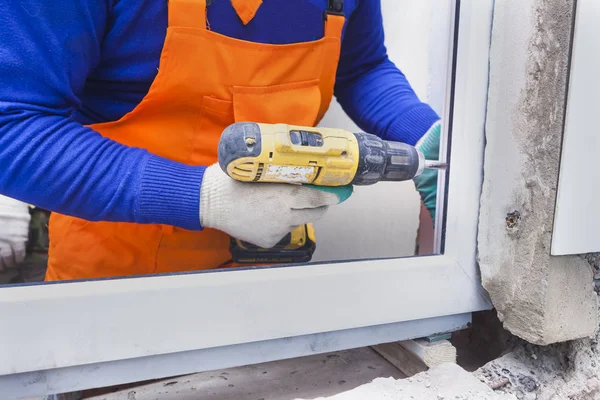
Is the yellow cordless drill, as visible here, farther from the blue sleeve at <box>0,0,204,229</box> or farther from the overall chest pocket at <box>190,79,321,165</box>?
the overall chest pocket at <box>190,79,321,165</box>

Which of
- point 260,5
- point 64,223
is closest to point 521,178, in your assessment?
point 260,5

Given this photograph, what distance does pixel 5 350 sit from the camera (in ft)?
2.03

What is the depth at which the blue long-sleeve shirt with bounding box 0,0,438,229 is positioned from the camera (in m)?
0.73

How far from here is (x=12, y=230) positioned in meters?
1.48

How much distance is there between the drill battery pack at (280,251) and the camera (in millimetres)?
1064

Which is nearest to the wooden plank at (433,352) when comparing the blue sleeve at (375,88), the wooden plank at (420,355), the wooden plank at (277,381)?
the wooden plank at (420,355)

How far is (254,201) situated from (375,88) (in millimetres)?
691

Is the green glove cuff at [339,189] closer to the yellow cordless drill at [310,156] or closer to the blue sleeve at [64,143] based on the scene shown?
the yellow cordless drill at [310,156]

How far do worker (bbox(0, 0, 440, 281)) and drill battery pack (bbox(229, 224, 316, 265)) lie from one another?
0.10 metres

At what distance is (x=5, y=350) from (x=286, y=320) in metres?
0.43

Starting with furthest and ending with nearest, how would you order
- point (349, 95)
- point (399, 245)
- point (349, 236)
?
point (349, 236), point (399, 245), point (349, 95)

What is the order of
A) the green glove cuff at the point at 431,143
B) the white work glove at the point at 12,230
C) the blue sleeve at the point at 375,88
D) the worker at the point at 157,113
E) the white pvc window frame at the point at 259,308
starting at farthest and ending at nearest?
the white work glove at the point at 12,230 → the blue sleeve at the point at 375,88 → the green glove cuff at the point at 431,143 → the worker at the point at 157,113 → the white pvc window frame at the point at 259,308

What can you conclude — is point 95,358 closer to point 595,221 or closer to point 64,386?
point 64,386

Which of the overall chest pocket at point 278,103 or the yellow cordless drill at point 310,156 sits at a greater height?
the overall chest pocket at point 278,103
